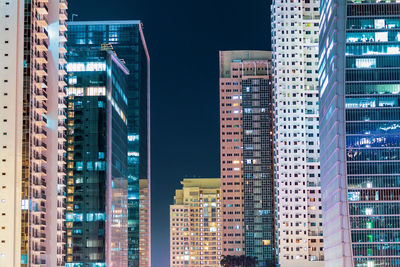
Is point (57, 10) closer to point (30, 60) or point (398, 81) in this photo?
point (30, 60)

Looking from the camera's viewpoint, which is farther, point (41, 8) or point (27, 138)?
point (41, 8)

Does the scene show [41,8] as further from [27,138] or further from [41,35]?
[27,138]

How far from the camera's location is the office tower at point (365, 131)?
7382 inches

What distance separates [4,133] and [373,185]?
94.4 metres

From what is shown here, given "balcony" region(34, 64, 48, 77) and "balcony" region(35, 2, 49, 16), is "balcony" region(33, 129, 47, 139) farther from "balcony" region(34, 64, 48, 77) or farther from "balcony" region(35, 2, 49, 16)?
"balcony" region(35, 2, 49, 16)

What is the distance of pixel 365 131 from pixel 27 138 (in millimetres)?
88344

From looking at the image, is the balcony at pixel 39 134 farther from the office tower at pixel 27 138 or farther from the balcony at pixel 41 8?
the balcony at pixel 41 8

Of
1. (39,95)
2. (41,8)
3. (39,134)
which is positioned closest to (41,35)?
(41,8)

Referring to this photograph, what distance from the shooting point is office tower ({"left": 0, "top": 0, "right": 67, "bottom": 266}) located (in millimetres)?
126750

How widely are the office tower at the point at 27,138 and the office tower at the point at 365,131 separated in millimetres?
72309

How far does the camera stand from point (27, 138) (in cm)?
12988

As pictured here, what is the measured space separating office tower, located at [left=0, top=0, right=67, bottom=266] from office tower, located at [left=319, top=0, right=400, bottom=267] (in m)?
72.3

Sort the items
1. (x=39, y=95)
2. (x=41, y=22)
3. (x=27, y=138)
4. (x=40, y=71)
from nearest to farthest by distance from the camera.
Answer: (x=27, y=138) < (x=39, y=95) < (x=40, y=71) < (x=41, y=22)

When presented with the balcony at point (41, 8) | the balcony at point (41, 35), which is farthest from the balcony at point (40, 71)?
the balcony at point (41, 8)
